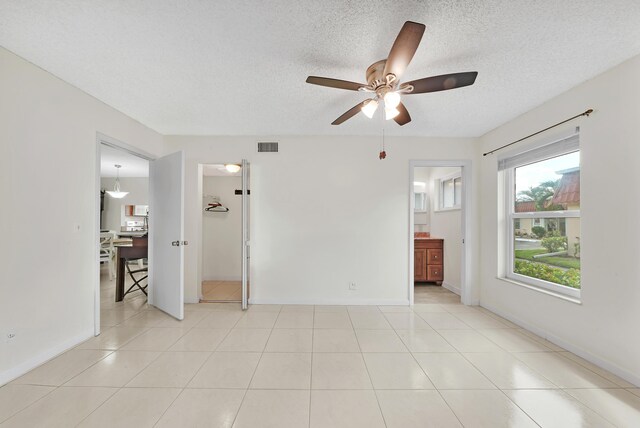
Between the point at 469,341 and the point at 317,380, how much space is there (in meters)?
1.66

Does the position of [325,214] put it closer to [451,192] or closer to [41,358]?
[451,192]

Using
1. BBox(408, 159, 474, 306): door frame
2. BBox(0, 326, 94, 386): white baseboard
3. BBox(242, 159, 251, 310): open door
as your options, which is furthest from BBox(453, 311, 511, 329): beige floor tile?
BBox(0, 326, 94, 386): white baseboard

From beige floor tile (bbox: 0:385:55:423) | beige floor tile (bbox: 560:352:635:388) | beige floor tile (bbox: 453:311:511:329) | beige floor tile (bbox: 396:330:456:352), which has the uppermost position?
beige floor tile (bbox: 0:385:55:423)

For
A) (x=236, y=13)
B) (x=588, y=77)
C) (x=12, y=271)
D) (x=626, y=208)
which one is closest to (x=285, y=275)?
(x=12, y=271)

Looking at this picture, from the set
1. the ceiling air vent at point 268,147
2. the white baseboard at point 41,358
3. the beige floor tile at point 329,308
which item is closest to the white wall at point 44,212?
the white baseboard at point 41,358

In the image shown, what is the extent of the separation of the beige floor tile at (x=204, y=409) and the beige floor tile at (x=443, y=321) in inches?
89.5

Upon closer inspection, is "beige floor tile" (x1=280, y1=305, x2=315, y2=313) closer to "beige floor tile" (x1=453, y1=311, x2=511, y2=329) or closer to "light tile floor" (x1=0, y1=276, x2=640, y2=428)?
"light tile floor" (x1=0, y1=276, x2=640, y2=428)

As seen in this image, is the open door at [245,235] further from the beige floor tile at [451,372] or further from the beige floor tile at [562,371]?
the beige floor tile at [562,371]

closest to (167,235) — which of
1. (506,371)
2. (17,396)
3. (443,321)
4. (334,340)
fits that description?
(17,396)

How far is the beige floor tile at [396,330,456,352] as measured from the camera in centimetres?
253

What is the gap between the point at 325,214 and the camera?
3.92 meters

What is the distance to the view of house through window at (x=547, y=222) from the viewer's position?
8.66 feet

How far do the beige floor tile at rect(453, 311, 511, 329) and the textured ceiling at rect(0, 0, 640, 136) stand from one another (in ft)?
8.03

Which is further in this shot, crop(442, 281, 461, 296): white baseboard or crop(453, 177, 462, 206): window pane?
crop(453, 177, 462, 206): window pane
